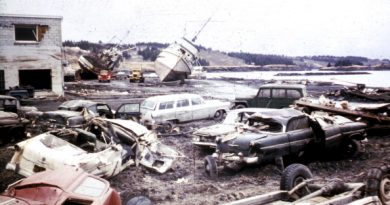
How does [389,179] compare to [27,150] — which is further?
[27,150]

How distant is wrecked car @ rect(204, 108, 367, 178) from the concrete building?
785 inches

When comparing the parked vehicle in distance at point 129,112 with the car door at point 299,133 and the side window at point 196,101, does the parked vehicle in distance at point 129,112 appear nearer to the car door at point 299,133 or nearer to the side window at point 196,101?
the side window at point 196,101

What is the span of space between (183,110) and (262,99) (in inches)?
145

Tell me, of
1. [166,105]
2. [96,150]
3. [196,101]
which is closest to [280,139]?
[96,150]

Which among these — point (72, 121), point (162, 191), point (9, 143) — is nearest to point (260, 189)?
point (162, 191)

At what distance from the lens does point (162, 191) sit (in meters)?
8.80

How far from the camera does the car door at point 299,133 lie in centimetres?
1016

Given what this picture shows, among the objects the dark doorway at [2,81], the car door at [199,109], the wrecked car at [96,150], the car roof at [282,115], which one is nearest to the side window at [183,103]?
the car door at [199,109]

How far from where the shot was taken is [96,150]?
9.59 metres

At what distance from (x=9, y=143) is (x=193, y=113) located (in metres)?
7.41

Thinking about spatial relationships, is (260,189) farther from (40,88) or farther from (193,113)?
(40,88)

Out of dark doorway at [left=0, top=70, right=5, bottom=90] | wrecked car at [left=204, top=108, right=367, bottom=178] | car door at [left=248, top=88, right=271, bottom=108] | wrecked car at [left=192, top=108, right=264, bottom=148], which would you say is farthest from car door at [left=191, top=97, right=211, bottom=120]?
dark doorway at [left=0, top=70, right=5, bottom=90]

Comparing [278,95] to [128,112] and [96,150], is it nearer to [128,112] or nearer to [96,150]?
[128,112]

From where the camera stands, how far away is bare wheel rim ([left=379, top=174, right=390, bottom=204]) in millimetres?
6781
